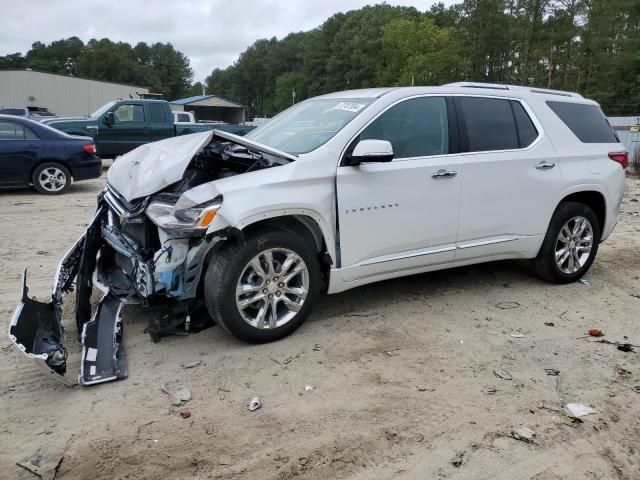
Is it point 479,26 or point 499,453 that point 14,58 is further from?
point 499,453

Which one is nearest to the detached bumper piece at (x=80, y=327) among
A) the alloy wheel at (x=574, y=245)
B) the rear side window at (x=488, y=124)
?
the rear side window at (x=488, y=124)

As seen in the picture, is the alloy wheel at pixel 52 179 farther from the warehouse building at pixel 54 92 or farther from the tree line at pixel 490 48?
the warehouse building at pixel 54 92

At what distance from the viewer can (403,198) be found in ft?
14.0

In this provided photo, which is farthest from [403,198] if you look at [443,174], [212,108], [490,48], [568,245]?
[490,48]

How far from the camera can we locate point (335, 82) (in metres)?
90.9

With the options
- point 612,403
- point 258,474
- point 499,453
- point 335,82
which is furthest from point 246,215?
point 335,82

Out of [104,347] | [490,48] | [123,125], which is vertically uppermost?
[490,48]

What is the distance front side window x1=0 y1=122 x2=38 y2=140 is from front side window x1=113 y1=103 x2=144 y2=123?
188 inches

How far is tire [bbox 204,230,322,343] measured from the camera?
367 centimetres

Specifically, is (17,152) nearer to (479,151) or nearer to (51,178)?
(51,178)

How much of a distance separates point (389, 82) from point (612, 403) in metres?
76.4

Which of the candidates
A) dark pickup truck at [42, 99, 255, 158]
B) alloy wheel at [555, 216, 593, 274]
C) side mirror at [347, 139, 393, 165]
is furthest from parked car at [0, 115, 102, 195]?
alloy wheel at [555, 216, 593, 274]

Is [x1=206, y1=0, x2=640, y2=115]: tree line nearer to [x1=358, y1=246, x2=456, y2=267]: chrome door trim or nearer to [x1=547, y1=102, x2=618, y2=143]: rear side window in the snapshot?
[x1=547, y1=102, x2=618, y2=143]: rear side window

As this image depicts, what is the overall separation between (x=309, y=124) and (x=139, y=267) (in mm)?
1844
